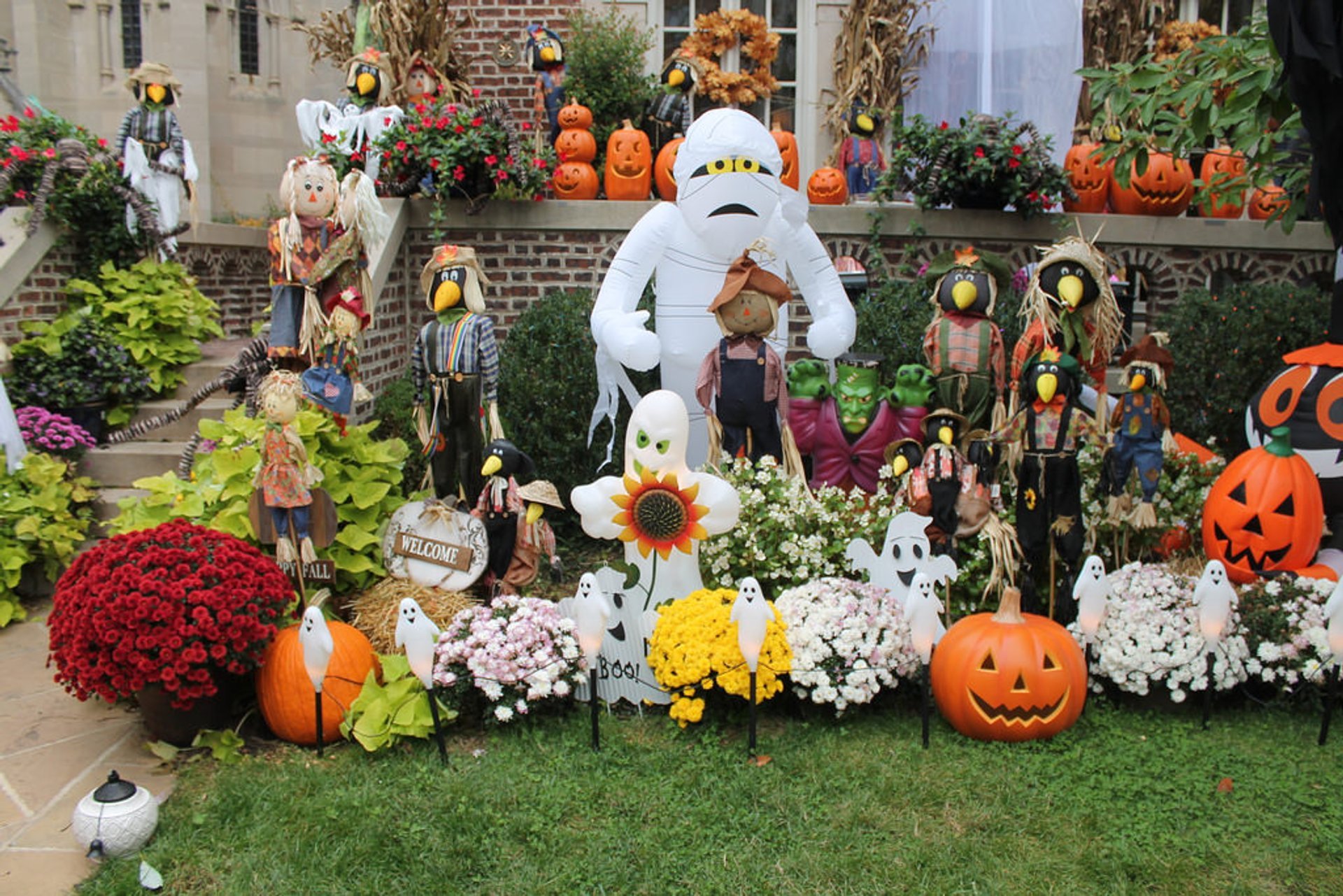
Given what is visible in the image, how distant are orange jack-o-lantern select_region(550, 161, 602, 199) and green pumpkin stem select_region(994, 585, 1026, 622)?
15.8 ft

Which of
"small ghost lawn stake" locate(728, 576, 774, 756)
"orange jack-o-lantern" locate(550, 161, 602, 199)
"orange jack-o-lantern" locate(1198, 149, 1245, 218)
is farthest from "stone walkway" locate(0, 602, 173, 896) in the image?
"orange jack-o-lantern" locate(1198, 149, 1245, 218)

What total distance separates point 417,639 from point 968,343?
306 centimetres

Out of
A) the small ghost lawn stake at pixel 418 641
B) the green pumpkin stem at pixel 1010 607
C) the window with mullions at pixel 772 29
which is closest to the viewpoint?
the small ghost lawn stake at pixel 418 641

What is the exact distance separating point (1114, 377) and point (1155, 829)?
15.4ft

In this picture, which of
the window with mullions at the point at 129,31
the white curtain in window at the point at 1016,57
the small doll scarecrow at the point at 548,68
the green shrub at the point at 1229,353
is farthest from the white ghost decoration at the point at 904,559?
the window with mullions at the point at 129,31

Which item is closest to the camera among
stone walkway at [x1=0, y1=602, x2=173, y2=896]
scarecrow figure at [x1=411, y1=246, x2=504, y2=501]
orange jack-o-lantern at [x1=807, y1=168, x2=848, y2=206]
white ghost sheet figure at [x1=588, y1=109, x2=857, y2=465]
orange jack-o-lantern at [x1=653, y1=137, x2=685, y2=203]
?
stone walkway at [x1=0, y1=602, x2=173, y2=896]

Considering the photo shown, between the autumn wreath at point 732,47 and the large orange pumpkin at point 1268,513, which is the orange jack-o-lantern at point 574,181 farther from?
the large orange pumpkin at point 1268,513

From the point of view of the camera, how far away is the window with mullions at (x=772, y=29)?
10.1m

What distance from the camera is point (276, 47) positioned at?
13.4 m

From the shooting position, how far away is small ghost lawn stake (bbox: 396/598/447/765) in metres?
4.10

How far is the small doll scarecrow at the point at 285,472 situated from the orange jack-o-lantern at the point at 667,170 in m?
3.68

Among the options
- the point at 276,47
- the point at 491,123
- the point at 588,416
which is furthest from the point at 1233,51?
the point at 276,47

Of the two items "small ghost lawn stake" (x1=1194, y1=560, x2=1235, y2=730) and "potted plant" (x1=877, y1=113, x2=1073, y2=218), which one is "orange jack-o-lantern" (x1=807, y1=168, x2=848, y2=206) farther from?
"small ghost lawn stake" (x1=1194, y1=560, x2=1235, y2=730)

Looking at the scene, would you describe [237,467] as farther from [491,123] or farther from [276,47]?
[276,47]
